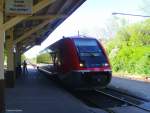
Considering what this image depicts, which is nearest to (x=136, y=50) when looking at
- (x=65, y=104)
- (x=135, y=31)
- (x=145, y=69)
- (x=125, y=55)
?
(x=125, y=55)

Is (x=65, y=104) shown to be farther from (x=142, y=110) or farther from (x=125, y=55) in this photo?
(x=125, y=55)

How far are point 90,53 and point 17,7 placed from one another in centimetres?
773

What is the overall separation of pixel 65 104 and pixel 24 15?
3620mm

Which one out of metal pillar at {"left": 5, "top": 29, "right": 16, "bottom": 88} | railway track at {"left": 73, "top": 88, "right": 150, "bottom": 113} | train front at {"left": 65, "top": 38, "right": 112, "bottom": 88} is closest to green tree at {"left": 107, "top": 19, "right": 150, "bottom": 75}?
metal pillar at {"left": 5, "top": 29, "right": 16, "bottom": 88}

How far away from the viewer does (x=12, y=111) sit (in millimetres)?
15391

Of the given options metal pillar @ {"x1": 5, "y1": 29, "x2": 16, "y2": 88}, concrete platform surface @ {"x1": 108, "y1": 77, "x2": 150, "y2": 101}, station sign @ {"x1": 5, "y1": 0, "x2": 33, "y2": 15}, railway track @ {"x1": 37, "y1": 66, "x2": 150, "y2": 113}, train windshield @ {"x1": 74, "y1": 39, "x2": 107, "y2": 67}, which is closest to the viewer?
station sign @ {"x1": 5, "y1": 0, "x2": 33, "y2": 15}

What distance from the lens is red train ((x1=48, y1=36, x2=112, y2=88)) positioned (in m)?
22.4

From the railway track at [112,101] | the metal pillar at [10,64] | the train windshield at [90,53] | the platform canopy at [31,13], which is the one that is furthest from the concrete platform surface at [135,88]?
the metal pillar at [10,64]

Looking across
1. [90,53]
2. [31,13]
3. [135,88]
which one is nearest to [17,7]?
[31,13]

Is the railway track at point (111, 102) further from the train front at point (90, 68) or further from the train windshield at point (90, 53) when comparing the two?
the train windshield at point (90, 53)

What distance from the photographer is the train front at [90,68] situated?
881 inches

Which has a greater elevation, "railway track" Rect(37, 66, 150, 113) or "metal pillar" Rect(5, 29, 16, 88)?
"metal pillar" Rect(5, 29, 16, 88)

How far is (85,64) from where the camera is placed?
22.7m

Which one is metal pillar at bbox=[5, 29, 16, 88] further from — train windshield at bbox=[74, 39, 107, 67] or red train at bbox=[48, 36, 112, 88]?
train windshield at bbox=[74, 39, 107, 67]
